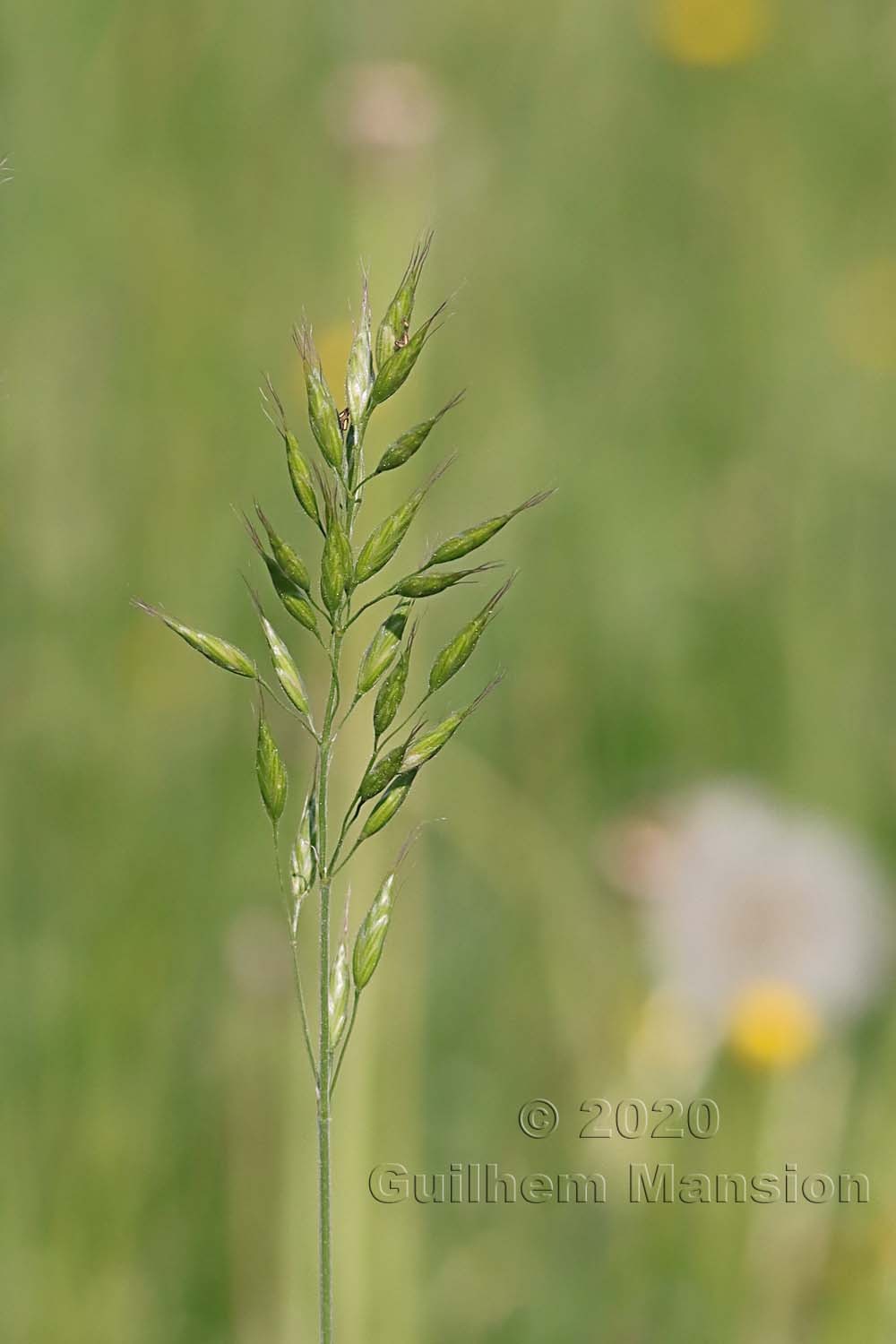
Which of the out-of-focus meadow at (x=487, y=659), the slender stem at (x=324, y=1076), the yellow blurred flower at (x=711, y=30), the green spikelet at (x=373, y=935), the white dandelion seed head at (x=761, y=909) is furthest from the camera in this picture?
the yellow blurred flower at (x=711, y=30)

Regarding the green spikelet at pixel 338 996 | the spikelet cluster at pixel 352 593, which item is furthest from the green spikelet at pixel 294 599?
the green spikelet at pixel 338 996

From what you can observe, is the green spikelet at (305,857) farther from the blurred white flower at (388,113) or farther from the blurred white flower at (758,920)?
the blurred white flower at (388,113)

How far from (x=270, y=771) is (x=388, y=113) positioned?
48.3 inches

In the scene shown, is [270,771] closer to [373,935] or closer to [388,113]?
[373,935]

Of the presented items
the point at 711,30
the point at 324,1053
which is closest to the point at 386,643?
the point at 324,1053

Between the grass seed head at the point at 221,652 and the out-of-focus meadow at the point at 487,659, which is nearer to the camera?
the grass seed head at the point at 221,652

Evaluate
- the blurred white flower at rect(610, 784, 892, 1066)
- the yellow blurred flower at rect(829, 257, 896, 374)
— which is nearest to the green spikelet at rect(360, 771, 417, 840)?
the blurred white flower at rect(610, 784, 892, 1066)

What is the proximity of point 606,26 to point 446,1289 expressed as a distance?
2645mm

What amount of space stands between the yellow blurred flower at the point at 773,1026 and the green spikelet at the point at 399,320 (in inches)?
41.9

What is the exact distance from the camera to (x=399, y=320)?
506 millimetres

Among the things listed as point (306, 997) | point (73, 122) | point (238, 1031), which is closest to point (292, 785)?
point (238, 1031)

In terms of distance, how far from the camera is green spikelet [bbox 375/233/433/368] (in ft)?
1.62

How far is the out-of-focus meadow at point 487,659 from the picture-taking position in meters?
1.40

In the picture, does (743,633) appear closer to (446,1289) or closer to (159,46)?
(446,1289)
